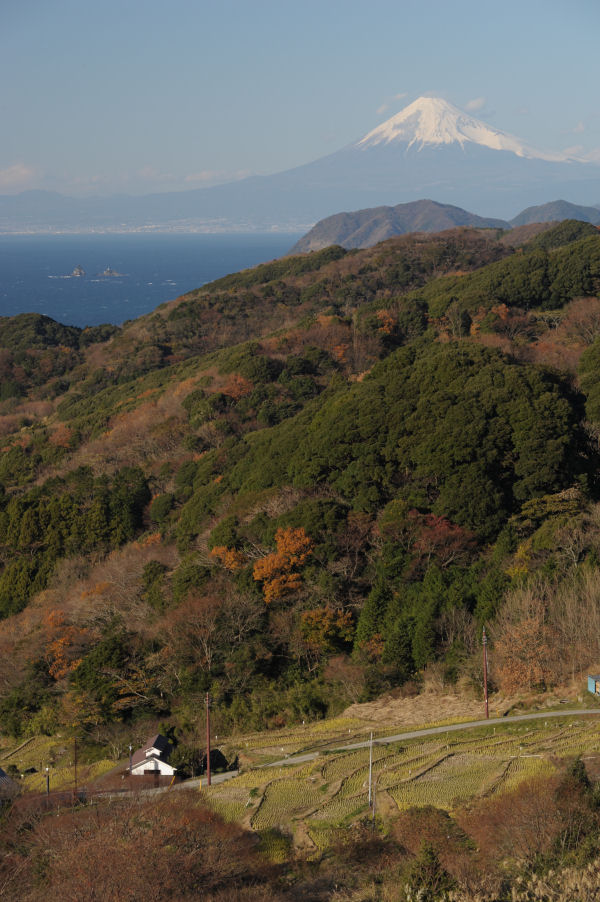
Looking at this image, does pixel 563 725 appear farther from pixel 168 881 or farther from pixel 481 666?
pixel 168 881

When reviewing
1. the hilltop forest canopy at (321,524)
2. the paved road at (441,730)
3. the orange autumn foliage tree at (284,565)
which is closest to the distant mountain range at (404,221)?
the hilltop forest canopy at (321,524)

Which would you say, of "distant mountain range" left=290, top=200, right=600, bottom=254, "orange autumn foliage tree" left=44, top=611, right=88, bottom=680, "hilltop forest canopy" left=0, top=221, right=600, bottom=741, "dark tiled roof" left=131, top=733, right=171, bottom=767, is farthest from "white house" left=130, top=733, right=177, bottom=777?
"distant mountain range" left=290, top=200, right=600, bottom=254

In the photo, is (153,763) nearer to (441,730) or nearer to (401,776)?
(401,776)

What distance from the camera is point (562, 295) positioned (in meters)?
42.3

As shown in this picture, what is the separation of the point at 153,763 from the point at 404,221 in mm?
148663

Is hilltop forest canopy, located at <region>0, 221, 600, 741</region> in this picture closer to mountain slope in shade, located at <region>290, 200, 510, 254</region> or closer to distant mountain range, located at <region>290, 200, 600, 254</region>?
distant mountain range, located at <region>290, 200, 600, 254</region>

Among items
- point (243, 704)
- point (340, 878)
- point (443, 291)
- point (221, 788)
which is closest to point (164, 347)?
point (443, 291)

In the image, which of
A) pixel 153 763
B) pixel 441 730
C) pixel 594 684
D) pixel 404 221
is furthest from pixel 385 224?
pixel 153 763

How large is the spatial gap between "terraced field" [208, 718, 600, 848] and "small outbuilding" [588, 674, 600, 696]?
143 cm

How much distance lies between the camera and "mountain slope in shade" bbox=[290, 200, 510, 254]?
144625 millimetres

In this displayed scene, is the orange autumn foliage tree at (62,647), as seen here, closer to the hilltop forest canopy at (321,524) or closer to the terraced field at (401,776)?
the hilltop forest canopy at (321,524)

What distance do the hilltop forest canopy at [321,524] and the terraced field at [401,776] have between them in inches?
121

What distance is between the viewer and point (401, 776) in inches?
627

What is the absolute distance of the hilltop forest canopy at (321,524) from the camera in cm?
2170
